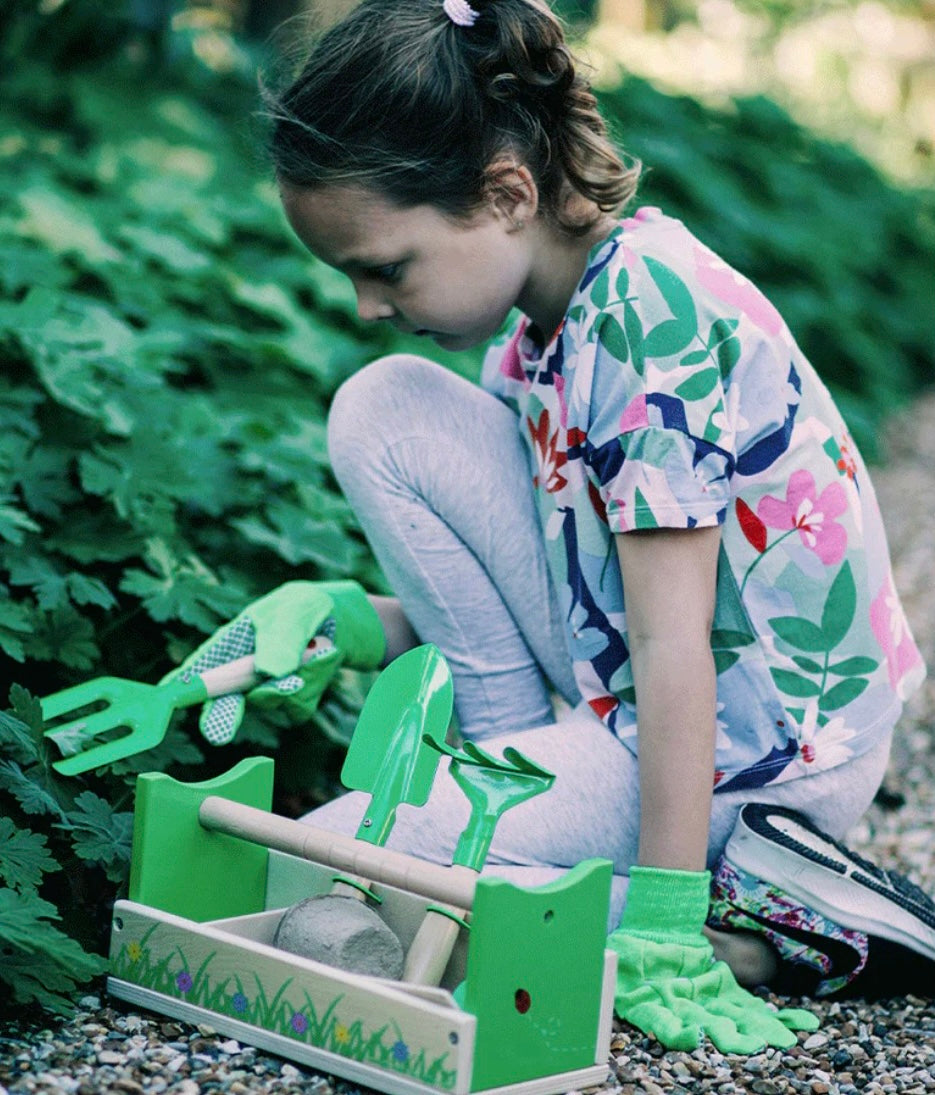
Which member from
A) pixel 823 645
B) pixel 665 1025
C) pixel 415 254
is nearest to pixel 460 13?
pixel 415 254

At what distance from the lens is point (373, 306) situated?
76.0 inches

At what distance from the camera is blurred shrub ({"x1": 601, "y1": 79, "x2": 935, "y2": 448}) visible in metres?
5.94

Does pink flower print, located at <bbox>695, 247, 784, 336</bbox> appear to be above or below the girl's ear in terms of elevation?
below

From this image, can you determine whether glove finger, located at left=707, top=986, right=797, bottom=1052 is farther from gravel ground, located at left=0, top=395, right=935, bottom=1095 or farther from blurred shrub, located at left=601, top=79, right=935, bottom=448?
blurred shrub, located at left=601, top=79, right=935, bottom=448

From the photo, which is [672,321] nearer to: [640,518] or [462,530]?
[640,518]

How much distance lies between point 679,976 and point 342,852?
0.45 metres

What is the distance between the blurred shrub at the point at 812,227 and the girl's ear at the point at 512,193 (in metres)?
3.34

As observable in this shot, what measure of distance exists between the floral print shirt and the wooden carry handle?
0.50 meters

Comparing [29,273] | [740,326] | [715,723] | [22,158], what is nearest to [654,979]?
[715,723]

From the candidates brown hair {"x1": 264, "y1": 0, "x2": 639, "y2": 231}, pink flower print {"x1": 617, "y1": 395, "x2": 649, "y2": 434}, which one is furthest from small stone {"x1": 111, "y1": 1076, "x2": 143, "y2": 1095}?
brown hair {"x1": 264, "y1": 0, "x2": 639, "y2": 231}

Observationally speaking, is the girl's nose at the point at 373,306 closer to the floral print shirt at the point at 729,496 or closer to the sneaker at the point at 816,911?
the floral print shirt at the point at 729,496

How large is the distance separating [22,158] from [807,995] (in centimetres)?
336

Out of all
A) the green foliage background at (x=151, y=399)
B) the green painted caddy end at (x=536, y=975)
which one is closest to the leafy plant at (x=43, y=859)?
the green foliage background at (x=151, y=399)

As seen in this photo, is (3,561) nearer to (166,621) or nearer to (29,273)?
(166,621)
